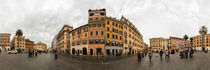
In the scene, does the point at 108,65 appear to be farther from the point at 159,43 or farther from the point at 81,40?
the point at 159,43

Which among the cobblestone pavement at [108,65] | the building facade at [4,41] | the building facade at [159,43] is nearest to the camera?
the cobblestone pavement at [108,65]

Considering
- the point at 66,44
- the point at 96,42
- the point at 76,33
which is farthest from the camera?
the point at 66,44

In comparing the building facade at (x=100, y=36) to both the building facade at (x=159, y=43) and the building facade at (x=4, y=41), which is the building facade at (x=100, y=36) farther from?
the building facade at (x=4, y=41)

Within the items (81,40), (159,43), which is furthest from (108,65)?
(159,43)

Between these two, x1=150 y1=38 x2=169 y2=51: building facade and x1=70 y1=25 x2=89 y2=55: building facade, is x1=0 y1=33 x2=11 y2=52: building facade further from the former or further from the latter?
x1=150 y1=38 x2=169 y2=51: building facade

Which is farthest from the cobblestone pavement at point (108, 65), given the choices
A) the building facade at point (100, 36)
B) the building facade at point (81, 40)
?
the building facade at point (81, 40)

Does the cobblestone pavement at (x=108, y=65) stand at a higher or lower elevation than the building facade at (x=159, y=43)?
higher

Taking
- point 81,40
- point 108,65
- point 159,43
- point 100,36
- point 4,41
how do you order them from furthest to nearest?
point 159,43, point 4,41, point 81,40, point 100,36, point 108,65

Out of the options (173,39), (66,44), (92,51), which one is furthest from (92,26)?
(173,39)

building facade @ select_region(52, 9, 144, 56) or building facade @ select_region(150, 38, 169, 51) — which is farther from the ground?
building facade @ select_region(52, 9, 144, 56)

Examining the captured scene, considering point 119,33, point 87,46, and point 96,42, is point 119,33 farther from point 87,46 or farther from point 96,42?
point 87,46

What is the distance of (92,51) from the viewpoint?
122ft

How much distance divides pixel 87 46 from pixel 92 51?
8.94ft

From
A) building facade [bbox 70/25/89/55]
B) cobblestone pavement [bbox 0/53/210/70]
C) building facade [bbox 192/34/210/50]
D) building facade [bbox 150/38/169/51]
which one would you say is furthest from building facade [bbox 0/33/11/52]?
building facade [bbox 192/34/210/50]
